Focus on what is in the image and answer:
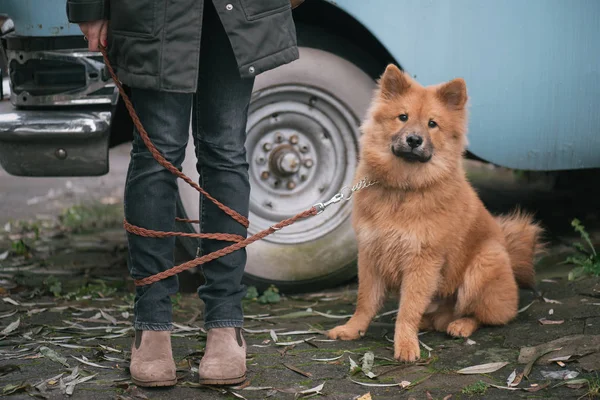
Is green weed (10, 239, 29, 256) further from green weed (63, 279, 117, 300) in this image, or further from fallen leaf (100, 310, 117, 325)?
fallen leaf (100, 310, 117, 325)

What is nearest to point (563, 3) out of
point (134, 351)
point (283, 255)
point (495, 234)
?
point (495, 234)

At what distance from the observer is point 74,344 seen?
10.2ft

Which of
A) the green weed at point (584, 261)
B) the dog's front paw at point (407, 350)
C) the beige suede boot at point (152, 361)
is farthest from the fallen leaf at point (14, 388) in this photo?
the green weed at point (584, 261)

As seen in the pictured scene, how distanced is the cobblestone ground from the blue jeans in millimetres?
296

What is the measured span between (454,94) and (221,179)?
3.58ft

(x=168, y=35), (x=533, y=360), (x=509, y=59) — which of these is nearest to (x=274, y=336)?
(x=533, y=360)

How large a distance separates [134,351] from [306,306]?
1269 mm

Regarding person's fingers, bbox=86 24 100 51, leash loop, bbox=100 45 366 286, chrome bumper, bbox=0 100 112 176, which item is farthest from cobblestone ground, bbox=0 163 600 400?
person's fingers, bbox=86 24 100 51

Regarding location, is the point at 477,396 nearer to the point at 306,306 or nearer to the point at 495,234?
the point at 495,234

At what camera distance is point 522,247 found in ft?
11.8

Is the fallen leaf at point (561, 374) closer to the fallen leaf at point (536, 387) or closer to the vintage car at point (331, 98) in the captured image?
the fallen leaf at point (536, 387)

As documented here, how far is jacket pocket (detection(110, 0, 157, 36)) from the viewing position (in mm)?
2424

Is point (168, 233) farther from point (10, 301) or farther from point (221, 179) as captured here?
point (10, 301)

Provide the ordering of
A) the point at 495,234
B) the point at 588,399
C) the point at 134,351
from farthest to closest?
the point at 495,234 → the point at 134,351 → the point at 588,399
